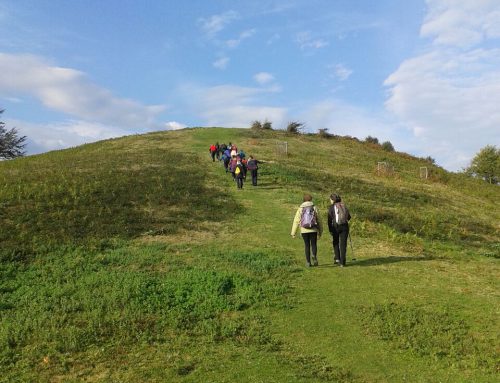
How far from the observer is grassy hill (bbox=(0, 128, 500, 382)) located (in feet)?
24.3

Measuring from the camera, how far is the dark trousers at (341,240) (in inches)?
482

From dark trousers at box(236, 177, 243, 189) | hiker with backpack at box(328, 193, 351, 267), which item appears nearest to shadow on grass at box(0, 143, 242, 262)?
dark trousers at box(236, 177, 243, 189)

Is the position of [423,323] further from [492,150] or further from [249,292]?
[492,150]

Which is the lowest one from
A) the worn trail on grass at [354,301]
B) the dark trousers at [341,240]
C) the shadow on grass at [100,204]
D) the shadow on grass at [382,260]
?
the worn trail on grass at [354,301]

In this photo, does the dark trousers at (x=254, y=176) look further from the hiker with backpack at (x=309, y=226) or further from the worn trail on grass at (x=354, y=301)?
the hiker with backpack at (x=309, y=226)

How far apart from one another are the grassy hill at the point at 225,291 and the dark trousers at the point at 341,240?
52 cm

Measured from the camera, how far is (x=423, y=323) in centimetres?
876

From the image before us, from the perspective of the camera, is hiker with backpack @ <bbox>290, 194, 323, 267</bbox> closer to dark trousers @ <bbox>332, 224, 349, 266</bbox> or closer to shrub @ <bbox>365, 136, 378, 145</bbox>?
dark trousers @ <bbox>332, 224, 349, 266</bbox>

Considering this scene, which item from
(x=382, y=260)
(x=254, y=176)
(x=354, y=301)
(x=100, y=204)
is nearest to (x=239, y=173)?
(x=254, y=176)

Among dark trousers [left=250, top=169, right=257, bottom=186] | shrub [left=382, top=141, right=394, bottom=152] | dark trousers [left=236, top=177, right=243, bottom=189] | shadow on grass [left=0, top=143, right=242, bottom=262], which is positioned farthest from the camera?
shrub [left=382, top=141, right=394, bottom=152]

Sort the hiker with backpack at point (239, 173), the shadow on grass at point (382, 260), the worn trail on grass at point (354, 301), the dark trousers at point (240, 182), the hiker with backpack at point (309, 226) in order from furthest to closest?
the dark trousers at point (240, 182) < the hiker with backpack at point (239, 173) < the shadow on grass at point (382, 260) < the hiker with backpack at point (309, 226) < the worn trail on grass at point (354, 301)

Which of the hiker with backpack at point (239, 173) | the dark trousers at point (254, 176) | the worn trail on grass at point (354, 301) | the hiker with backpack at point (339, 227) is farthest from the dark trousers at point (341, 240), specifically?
the dark trousers at point (254, 176)

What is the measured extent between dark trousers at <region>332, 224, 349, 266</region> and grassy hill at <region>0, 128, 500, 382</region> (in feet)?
1.71

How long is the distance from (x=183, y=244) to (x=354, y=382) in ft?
27.5
